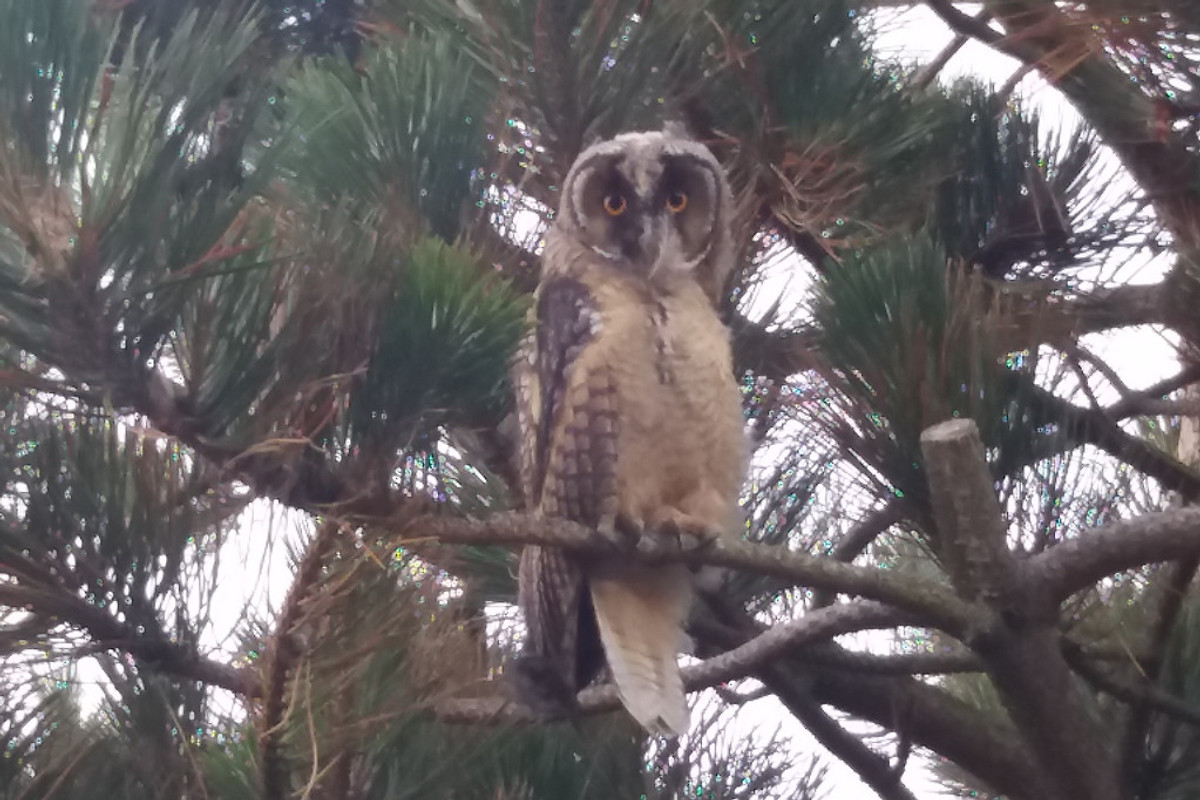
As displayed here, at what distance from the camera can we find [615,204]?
4.34ft

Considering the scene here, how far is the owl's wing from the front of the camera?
1.23 meters

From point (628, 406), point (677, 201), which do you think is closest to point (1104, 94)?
point (677, 201)

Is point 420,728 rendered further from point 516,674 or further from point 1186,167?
point 1186,167

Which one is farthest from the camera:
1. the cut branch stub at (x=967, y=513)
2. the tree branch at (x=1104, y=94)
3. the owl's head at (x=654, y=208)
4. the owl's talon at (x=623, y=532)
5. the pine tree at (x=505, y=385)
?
the owl's head at (x=654, y=208)

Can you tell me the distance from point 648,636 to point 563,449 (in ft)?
0.73

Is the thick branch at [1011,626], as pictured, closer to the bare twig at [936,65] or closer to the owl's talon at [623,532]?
the owl's talon at [623,532]

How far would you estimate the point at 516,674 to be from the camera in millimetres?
1114

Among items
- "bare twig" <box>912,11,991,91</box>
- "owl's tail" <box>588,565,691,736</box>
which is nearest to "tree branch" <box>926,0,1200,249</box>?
"bare twig" <box>912,11,991,91</box>

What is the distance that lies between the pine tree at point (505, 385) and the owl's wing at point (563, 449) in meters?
0.06

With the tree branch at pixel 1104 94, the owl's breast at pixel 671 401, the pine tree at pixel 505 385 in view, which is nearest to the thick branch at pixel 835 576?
the pine tree at pixel 505 385

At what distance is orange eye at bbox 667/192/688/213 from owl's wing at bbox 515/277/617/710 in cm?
14

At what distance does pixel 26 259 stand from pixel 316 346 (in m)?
0.17

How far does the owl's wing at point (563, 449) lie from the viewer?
1.23m

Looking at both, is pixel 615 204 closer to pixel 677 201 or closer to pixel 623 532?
pixel 677 201
